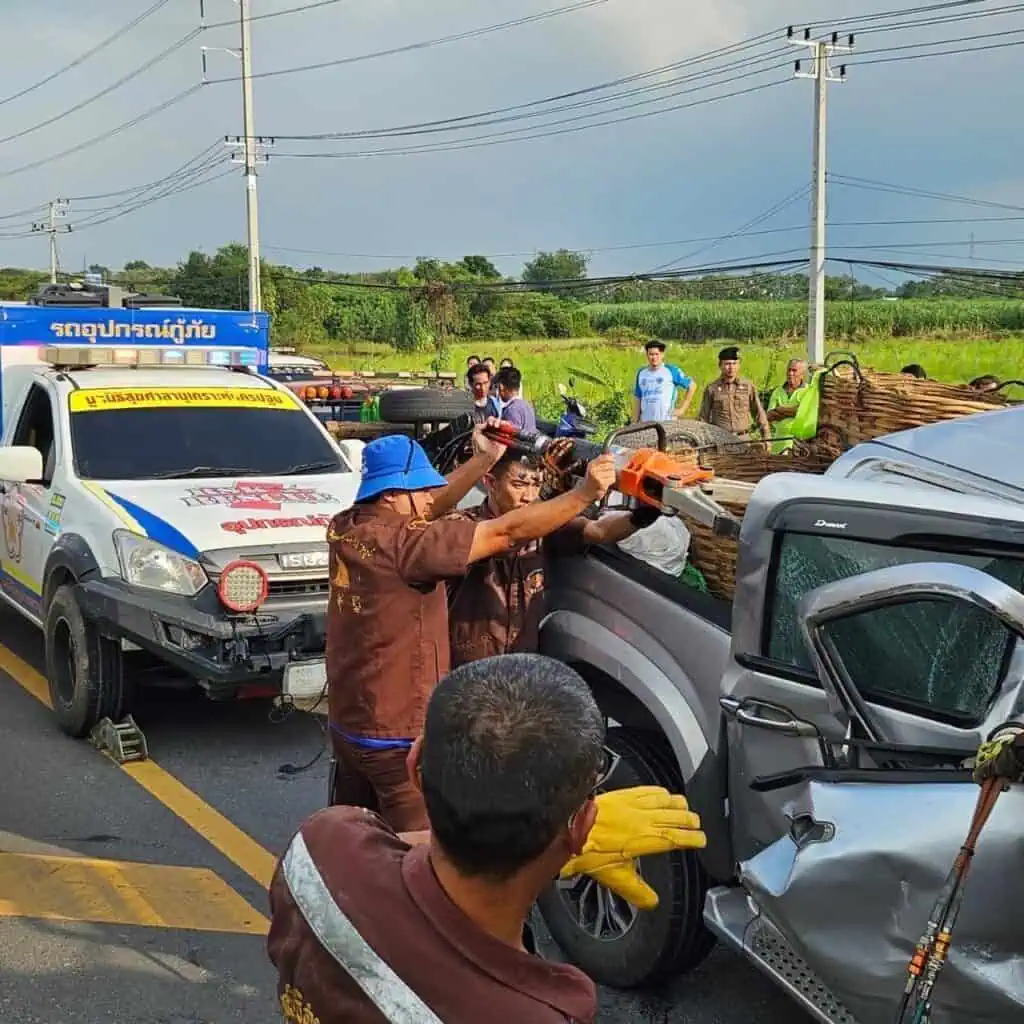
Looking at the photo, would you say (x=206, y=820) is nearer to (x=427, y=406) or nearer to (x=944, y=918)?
(x=944, y=918)

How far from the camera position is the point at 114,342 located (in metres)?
8.30

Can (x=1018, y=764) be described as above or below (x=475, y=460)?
below

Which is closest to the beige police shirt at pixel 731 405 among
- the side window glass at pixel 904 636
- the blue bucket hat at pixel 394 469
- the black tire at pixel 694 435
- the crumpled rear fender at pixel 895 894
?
the black tire at pixel 694 435

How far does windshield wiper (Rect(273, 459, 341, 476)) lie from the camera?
6.88m

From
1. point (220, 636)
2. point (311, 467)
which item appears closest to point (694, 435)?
point (220, 636)

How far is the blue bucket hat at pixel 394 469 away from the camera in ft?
11.1

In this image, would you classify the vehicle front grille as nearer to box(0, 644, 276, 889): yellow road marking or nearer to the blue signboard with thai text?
box(0, 644, 276, 889): yellow road marking

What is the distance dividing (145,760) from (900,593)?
421cm

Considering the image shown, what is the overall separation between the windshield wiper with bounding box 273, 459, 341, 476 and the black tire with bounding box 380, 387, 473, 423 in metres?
1.93

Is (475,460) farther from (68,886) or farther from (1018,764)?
(68,886)

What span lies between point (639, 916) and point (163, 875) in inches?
76.0

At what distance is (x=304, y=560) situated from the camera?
570 cm

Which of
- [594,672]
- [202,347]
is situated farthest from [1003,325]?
[594,672]

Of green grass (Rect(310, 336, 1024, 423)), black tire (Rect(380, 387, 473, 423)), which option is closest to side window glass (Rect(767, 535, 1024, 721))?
black tire (Rect(380, 387, 473, 423))
